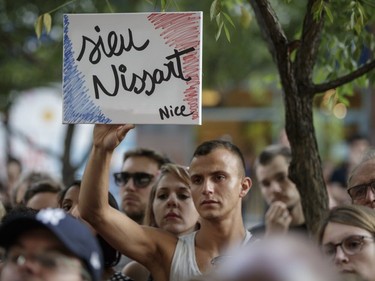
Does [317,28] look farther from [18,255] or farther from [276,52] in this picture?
[18,255]

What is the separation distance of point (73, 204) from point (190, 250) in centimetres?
115

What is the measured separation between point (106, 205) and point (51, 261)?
5.86ft

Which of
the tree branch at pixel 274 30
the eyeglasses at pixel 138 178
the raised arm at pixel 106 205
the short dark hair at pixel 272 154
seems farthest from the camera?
the short dark hair at pixel 272 154

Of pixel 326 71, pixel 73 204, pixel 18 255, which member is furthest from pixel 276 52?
pixel 18 255

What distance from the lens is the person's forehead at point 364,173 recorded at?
20.1 feet

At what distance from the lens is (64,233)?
12.3 ft

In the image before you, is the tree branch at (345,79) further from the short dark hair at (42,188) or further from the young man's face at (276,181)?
the short dark hair at (42,188)

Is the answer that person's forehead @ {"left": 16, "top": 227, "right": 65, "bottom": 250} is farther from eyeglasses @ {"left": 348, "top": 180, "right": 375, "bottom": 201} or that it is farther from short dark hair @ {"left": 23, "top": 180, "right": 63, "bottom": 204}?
short dark hair @ {"left": 23, "top": 180, "right": 63, "bottom": 204}

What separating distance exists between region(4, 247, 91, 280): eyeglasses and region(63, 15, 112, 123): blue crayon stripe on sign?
184cm

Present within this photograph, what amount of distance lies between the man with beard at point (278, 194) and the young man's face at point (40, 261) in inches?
160

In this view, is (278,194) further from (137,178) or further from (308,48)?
(308,48)

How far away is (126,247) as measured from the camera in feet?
18.4

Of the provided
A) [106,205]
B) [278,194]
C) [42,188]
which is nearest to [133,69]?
[106,205]

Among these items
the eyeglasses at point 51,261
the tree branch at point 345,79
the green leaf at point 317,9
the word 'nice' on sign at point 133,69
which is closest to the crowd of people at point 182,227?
the eyeglasses at point 51,261
